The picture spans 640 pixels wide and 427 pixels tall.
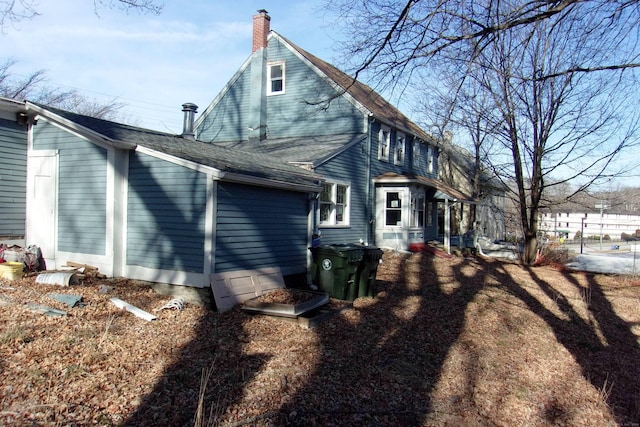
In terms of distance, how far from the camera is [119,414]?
13.8 feet

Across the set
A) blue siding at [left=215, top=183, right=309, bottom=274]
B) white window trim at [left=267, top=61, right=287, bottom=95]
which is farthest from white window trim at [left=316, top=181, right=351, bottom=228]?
white window trim at [left=267, top=61, right=287, bottom=95]

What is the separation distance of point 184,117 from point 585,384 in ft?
43.7

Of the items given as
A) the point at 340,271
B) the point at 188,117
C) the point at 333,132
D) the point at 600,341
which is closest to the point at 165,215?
the point at 340,271

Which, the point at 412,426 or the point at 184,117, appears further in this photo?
the point at 184,117

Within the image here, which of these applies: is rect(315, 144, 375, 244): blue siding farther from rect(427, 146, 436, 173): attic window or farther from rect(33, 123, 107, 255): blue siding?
rect(427, 146, 436, 173): attic window

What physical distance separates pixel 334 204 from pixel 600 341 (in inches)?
343

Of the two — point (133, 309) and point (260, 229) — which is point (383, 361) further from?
point (260, 229)

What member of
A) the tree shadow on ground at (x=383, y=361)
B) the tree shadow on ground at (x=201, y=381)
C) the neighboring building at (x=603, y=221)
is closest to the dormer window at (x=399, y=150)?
the tree shadow on ground at (x=383, y=361)

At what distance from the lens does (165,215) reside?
859cm

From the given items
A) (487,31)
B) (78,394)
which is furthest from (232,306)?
(487,31)

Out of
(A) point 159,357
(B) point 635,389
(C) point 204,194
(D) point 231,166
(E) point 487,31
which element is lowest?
(B) point 635,389

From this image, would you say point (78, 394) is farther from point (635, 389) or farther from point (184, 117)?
point (184, 117)

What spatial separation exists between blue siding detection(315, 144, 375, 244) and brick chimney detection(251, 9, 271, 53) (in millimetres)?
6113

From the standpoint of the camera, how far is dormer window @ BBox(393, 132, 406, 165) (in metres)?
20.1
